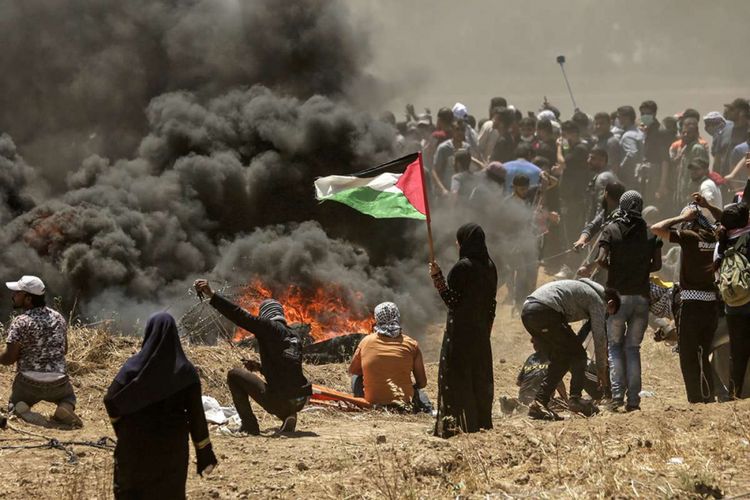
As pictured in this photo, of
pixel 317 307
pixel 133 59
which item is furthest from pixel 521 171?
pixel 133 59

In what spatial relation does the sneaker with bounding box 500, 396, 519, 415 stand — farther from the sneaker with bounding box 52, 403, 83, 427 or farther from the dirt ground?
A: the sneaker with bounding box 52, 403, 83, 427

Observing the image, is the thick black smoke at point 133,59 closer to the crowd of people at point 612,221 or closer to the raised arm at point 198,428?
the crowd of people at point 612,221

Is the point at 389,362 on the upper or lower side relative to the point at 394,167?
lower

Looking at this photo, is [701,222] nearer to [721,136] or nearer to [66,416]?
[66,416]

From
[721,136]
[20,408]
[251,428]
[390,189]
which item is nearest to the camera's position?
[251,428]

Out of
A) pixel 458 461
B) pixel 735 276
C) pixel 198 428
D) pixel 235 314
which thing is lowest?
pixel 458 461

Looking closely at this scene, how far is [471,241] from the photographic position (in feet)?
25.9

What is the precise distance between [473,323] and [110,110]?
542 inches

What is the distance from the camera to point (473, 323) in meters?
7.98

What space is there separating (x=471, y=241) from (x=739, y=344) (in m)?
2.36

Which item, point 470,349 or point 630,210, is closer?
point 470,349

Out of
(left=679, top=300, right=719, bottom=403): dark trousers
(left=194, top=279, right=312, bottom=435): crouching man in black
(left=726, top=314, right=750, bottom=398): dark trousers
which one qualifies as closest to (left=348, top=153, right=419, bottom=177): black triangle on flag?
(left=194, top=279, right=312, bottom=435): crouching man in black

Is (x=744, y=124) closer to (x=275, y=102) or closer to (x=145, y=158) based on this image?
(x=275, y=102)

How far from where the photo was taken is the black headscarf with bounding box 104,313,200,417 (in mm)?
5570
